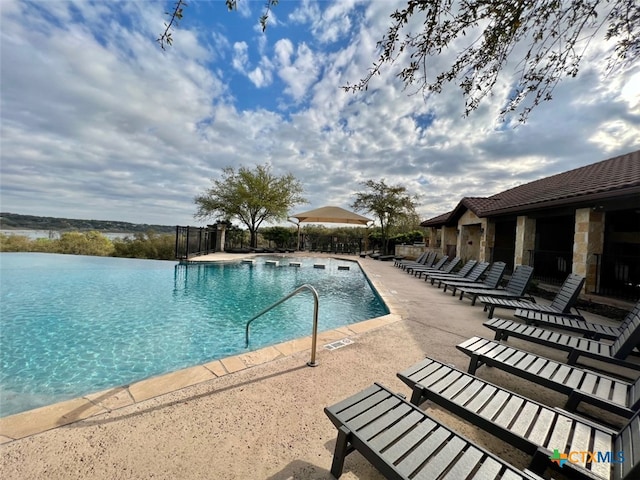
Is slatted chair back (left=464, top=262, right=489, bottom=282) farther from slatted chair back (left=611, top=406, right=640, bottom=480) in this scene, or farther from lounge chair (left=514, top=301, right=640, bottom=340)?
slatted chair back (left=611, top=406, right=640, bottom=480)

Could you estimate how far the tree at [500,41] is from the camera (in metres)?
2.70

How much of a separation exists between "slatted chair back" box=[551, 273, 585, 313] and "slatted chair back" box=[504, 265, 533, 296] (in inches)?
45.1

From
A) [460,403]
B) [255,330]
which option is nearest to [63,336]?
[255,330]

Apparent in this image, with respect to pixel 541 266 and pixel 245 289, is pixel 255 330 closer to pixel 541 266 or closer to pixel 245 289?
pixel 245 289

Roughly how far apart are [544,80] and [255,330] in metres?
6.28

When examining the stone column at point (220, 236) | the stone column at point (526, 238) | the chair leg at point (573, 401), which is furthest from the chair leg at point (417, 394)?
the stone column at point (220, 236)

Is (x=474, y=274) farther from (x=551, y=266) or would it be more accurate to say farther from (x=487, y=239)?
(x=551, y=266)

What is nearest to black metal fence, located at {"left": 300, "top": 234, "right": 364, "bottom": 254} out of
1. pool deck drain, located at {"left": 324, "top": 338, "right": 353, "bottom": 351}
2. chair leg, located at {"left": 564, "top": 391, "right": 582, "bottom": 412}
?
pool deck drain, located at {"left": 324, "top": 338, "right": 353, "bottom": 351}

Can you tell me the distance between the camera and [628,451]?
4.21 ft

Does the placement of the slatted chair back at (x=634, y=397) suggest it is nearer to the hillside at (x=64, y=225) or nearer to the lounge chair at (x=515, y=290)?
the lounge chair at (x=515, y=290)

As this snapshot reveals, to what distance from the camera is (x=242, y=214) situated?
20.8 m

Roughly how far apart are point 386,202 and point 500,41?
16844mm

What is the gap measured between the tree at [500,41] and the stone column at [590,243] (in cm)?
468

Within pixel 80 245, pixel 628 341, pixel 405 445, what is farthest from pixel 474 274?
pixel 80 245
